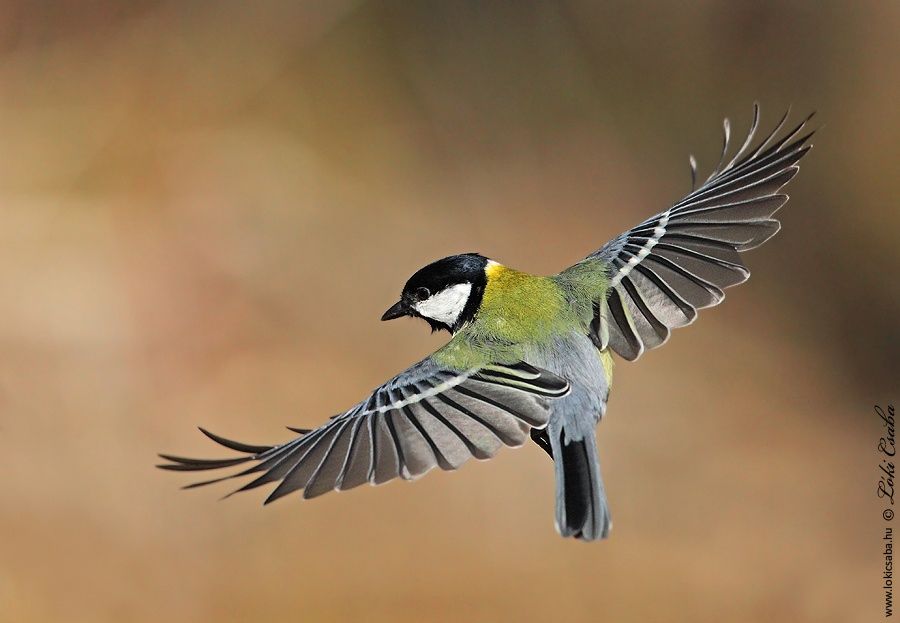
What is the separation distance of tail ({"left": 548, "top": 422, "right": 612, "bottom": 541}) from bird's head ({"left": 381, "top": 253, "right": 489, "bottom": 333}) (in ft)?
1.22

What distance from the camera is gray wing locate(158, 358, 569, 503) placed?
1681mm

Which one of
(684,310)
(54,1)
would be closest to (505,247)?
(684,310)

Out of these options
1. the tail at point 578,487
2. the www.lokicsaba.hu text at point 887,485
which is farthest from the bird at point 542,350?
the www.lokicsaba.hu text at point 887,485

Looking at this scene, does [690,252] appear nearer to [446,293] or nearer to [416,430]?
[446,293]

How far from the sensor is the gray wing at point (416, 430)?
168 centimetres

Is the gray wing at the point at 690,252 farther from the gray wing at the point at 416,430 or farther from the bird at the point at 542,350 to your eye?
the gray wing at the point at 416,430

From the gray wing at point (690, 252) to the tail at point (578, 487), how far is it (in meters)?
0.23

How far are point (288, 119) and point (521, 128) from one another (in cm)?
105

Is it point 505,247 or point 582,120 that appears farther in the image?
point 582,120

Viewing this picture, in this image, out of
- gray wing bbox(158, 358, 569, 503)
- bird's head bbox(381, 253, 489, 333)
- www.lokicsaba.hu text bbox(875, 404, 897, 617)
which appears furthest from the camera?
www.lokicsaba.hu text bbox(875, 404, 897, 617)

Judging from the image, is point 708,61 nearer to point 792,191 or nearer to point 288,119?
point 792,191

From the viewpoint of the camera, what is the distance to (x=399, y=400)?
1905 millimetres

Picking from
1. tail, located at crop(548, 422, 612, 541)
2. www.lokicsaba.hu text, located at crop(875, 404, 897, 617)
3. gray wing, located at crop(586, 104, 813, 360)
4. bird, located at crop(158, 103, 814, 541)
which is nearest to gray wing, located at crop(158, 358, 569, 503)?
bird, located at crop(158, 103, 814, 541)

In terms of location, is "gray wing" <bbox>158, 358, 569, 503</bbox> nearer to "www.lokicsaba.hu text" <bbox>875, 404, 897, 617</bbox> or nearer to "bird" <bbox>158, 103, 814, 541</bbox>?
"bird" <bbox>158, 103, 814, 541</bbox>
